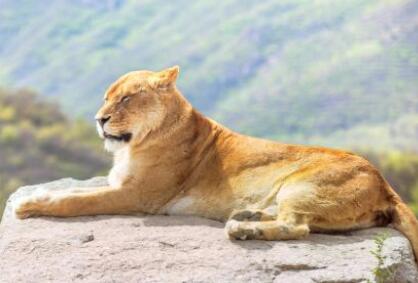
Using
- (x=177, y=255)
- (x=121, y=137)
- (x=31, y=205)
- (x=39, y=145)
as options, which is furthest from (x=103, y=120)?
(x=39, y=145)

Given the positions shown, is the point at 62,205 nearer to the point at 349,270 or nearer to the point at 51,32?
the point at 349,270

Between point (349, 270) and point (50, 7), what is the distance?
42940 millimetres

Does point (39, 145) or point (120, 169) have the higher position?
point (39, 145)

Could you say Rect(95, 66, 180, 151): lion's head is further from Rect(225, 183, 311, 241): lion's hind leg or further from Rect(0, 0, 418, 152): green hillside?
Rect(0, 0, 418, 152): green hillside

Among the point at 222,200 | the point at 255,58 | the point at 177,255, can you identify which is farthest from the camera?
the point at 255,58

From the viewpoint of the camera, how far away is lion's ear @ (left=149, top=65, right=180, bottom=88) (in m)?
7.23

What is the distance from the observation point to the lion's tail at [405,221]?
662 centimetres

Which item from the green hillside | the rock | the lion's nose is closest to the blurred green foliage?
the green hillside

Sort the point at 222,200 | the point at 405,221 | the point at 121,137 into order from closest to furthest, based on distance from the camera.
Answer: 1. the point at 405,221
2. the point at 222,200
3. the point at 121,137

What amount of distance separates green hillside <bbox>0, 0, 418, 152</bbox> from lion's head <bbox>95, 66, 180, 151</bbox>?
24.7 meters

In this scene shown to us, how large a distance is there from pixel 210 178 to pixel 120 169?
0.63 m

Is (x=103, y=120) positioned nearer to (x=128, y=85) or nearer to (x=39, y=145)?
(x=128, y=85)

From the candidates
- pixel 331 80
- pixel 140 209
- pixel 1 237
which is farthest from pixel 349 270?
pixel 331 80

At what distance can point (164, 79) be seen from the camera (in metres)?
7.23
